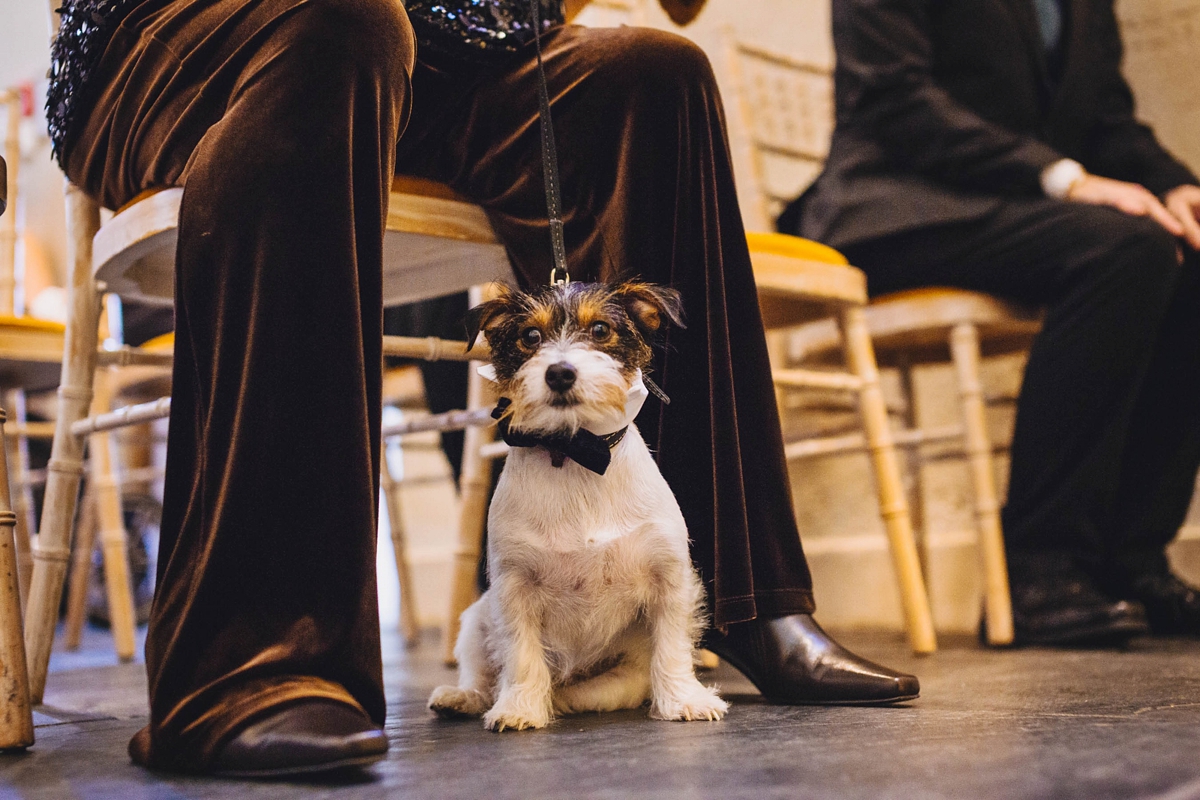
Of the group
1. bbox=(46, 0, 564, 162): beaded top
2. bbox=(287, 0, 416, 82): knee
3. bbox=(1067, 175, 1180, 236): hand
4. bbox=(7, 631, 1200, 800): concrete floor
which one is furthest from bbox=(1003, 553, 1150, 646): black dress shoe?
bbox=(287, 0, 416, 82): knee

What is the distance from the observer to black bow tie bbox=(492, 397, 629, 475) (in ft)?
3.67

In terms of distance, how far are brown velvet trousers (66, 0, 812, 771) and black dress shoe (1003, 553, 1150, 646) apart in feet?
2.80

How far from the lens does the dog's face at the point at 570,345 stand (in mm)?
1101

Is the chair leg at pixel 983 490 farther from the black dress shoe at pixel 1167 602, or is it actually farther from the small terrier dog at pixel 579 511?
the small terrier dog at pixel 579 511

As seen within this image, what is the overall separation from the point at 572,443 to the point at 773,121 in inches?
68.7

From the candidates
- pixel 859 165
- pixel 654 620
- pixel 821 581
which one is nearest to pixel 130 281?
pixel 654 620

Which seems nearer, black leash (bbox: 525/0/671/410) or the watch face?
black leash (bbox: 525/0/671/410)

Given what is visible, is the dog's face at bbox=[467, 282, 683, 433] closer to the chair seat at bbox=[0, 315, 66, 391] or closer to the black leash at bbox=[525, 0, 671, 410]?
the black leash at bbox=[525, 0, 671, 410]

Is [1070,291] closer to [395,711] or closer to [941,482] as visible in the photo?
[941,482]

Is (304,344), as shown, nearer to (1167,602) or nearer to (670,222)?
(670,222)

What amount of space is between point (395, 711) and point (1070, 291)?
1.44m

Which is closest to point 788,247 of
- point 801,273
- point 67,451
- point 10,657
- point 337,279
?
point 801,273

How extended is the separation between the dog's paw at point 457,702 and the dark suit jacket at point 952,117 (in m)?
1.29

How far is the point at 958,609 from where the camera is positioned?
103 inches
